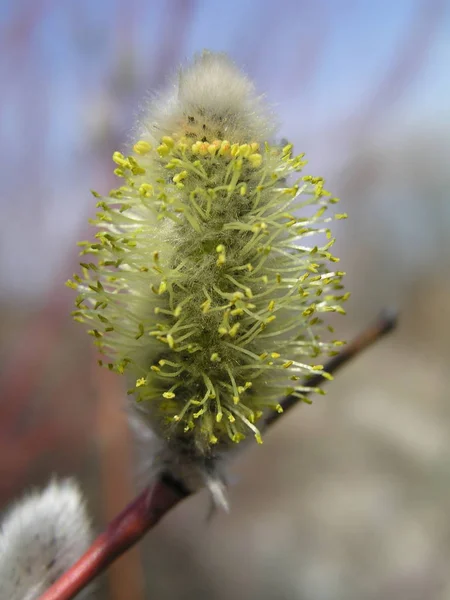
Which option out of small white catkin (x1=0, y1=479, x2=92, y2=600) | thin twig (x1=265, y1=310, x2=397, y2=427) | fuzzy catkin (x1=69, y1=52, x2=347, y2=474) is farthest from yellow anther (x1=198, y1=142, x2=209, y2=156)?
small white catkin (x1=0, y1=479, x2=92, y2=600)

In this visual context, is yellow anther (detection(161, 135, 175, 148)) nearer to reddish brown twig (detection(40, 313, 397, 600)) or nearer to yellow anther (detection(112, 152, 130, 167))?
yellow anther (detection(112, 152, 130, 167))

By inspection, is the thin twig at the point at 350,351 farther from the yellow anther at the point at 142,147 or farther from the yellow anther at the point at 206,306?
the yellow anther at the point at 142,147

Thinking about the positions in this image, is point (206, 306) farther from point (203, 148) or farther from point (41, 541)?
point (41, 541)

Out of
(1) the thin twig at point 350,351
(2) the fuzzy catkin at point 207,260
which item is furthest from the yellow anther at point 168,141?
(1) the thin twig at point 350,351

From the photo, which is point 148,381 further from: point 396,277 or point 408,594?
point 396,277

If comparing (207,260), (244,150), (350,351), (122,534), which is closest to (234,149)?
(244,150)

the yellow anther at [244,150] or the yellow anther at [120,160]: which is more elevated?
the yellow anther at [120,160]
